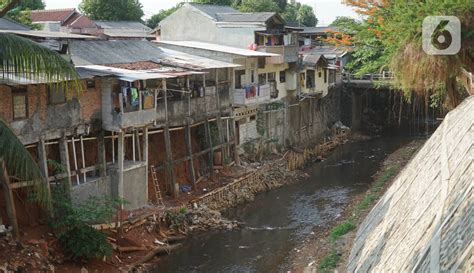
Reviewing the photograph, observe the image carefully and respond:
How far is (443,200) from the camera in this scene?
31.6 feet

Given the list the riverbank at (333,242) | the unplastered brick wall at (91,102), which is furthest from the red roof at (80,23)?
the riverbank at (333,242)

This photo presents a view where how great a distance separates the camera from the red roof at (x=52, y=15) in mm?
50062

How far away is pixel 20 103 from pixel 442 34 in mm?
13510

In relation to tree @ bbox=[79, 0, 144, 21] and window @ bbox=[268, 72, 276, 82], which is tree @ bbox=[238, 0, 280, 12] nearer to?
tree @ bbox=[79, 0, 144, 21]

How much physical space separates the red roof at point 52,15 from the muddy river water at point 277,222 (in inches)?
1023

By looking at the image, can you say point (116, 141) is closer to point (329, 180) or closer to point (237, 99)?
point (237, 99)

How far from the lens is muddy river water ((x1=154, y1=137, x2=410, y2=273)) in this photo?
68.4 ft

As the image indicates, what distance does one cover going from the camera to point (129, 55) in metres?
26.4

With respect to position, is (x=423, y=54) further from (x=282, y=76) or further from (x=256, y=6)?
(x=256, y=6)

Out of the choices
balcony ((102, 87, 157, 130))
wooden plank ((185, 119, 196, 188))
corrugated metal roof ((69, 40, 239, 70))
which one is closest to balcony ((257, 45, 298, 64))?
corrugated metal roof ((69, 40, 239, 70))

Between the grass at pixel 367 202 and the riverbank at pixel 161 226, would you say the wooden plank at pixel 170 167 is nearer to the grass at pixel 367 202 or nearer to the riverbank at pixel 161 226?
the riverbank at pixel 161 226

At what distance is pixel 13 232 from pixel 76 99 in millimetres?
5284

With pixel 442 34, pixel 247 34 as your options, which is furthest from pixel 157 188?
pixel 247 34

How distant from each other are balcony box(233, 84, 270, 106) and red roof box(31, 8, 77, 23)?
77.0 feet
